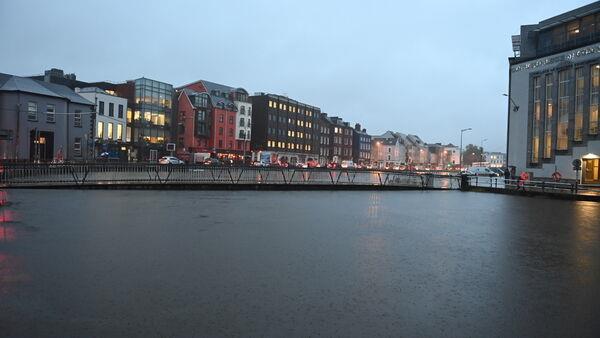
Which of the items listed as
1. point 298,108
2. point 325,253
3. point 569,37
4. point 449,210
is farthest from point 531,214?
point 298,108

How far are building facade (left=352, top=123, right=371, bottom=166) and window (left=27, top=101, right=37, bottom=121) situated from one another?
10125cm

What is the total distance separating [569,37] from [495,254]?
51.1 metres

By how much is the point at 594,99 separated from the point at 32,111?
57.7 m

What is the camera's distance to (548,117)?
172 ft

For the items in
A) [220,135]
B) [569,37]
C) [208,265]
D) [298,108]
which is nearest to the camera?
[208,265]

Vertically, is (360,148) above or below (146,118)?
below

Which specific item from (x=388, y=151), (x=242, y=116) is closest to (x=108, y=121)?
(x=242, y=116)

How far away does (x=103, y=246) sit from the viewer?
412 inches

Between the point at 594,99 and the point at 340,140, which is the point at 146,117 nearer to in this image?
the point at 594,99

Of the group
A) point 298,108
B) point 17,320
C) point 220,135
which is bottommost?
point 17,320

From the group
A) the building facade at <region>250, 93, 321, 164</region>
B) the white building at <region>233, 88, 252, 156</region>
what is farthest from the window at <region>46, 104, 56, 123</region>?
the building facade at <region>250, 93, 321, 164</region>

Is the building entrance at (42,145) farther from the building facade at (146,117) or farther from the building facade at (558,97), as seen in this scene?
the building facade at (558,97)

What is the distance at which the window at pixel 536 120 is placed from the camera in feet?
175

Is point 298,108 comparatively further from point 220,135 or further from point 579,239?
point 579,239
